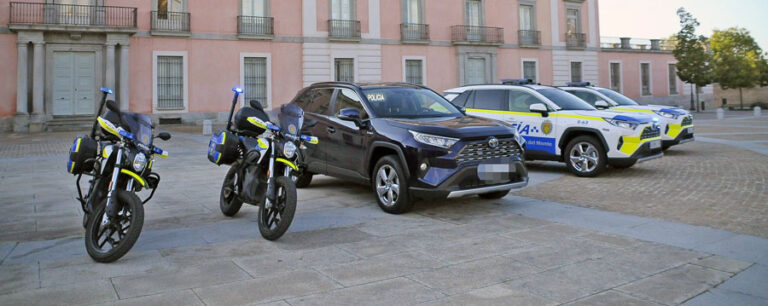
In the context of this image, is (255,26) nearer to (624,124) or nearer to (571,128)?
(571,128)

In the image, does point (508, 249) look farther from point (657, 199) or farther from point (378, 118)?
point (657, 199)

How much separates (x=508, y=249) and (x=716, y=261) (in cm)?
161

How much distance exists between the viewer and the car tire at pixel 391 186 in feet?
20.4

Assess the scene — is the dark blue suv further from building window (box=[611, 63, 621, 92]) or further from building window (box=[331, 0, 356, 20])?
building window (box=[611, 63, 621, 92])

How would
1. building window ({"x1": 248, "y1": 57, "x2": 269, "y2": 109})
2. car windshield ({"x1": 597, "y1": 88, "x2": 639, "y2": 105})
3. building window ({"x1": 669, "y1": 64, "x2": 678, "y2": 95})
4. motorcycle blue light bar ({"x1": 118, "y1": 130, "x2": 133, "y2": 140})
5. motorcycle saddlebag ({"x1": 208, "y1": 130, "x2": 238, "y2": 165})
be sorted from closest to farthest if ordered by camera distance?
motorcycle blue light bar ({"x1": 118, "y1": 130, "x2": 133, "y2": 140}), motorcycle saddlebag ({"x1": 208, "y1": 130, "x2": 238, "y2": 165}), car windshield ({"x1": 597, "y1": 88, "x2": 639, "y2": 105}), building window ({"x1": 248, "y1": 57, "x2": 269, "y2": 109}), building window ({"x1": 669, "y1": 64, "x2": 678, "y2": 95})

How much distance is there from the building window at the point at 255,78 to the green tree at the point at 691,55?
29.9 meters

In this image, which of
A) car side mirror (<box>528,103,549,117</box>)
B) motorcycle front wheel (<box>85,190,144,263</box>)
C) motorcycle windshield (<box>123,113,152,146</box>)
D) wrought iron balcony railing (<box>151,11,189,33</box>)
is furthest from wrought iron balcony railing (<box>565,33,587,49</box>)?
motorcycle front wheel (<box>85,190,144,263</box>)

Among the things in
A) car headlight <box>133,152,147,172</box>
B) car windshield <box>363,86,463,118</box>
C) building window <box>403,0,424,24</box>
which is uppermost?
building window <box>403,0,424,24</box>

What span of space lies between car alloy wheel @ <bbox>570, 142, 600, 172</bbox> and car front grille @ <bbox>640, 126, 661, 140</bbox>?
78 centimetres

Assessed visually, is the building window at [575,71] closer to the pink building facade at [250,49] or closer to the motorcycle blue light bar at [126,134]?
the pink building facade at [250,49]

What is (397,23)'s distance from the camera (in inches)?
1132

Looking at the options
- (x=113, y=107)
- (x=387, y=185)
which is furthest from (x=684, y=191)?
(x=113, y=107)

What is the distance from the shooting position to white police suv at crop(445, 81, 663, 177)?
898 centimetres

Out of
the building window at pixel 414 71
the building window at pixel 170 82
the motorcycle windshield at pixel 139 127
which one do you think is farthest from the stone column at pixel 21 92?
the motorcycle windshield at pixel 139 127
